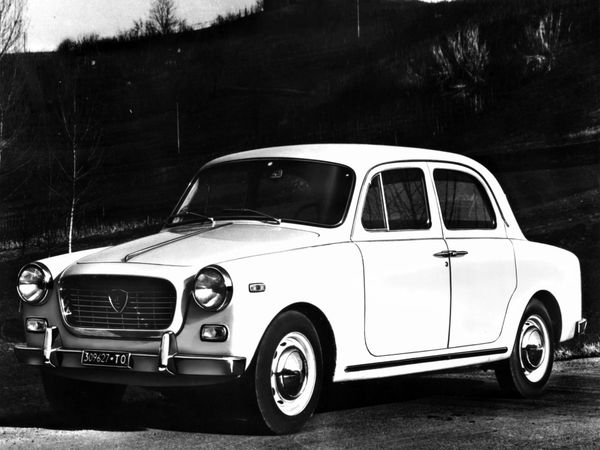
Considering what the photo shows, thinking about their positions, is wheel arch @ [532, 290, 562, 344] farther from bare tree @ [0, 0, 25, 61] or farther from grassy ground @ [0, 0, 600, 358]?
bare tree @ [0, 0, 25, 61]

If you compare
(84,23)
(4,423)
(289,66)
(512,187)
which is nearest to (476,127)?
(512,187)

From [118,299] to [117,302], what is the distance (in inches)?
0.7

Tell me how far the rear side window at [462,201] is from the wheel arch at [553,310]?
763 millimetres

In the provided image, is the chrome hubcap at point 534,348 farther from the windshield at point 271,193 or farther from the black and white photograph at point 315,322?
the windshield at point 271,193

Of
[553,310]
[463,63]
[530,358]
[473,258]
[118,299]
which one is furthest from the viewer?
[463,63]

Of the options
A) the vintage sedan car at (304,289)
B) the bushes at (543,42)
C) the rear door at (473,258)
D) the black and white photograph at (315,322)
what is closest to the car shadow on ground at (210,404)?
the black and white photograph at (315,322)

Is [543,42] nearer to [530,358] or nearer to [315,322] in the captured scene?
[530,358]

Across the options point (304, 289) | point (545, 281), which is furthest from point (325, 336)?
point (545, 281)

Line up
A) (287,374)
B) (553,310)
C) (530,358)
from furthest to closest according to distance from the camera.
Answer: (553,310), (530,358), (287,374)

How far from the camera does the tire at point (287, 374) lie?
6.44m

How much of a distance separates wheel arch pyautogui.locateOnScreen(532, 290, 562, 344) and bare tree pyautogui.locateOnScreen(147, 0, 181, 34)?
71.5 feet

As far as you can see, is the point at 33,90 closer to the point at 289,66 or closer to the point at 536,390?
the point at 289,66

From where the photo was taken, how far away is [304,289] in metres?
6.70

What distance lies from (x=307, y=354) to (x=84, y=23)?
78.1ft
